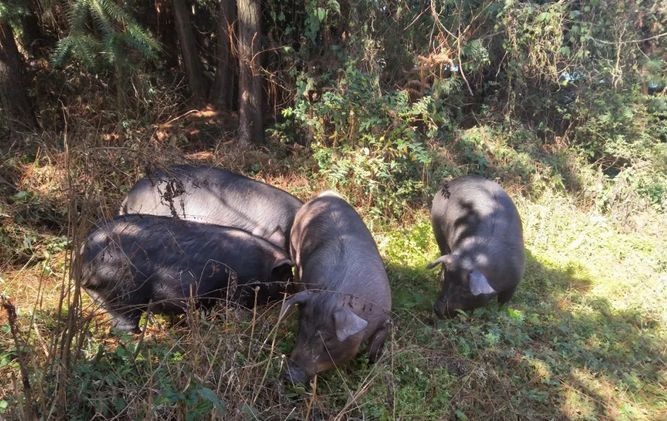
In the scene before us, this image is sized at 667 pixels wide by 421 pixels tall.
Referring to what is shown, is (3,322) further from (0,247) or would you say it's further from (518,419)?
(518,419)

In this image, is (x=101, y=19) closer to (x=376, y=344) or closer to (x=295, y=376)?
(x=295, y=376)

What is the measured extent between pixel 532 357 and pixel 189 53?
7.83 m

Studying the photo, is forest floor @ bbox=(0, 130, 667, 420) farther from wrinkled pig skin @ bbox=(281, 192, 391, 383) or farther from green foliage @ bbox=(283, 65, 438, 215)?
green foliage @ bbox=(283, 65, 438, 215)

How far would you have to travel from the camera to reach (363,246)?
4508 millimetres

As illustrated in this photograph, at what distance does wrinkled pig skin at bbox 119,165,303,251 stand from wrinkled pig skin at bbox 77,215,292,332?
0.77m

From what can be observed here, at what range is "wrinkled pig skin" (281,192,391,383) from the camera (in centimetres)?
363

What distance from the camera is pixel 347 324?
11.7ft

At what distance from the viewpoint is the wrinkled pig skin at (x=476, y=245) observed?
5051mm

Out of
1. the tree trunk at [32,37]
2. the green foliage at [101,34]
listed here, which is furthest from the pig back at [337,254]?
the tree trunk at [32,37]

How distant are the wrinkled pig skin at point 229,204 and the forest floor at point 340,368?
10.9 inches

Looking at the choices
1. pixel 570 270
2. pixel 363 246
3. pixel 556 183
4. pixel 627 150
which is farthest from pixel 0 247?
pixel 627 150

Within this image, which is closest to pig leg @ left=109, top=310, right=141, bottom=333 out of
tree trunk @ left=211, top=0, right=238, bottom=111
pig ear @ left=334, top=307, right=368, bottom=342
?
pig ear @ left=334, top=307, right=368, bottom=342

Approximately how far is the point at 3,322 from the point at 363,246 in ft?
10.5

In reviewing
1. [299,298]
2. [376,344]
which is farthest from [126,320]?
Result: [376,344]
